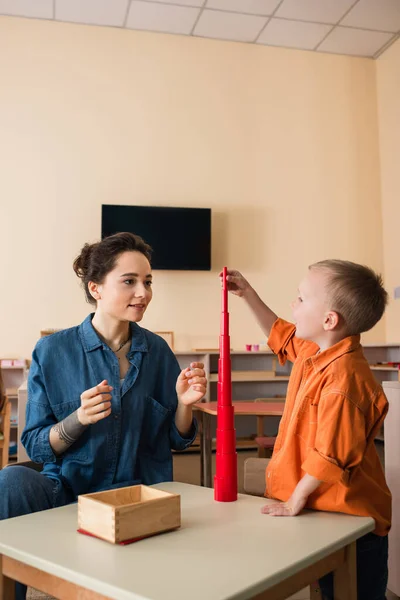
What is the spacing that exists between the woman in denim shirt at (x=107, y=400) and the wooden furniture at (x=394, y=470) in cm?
72

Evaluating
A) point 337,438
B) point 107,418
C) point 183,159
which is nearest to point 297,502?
point 337,438

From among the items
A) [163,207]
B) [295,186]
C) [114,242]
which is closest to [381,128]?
[295,186]

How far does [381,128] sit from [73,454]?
5.46 m

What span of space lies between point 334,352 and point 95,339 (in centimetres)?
62

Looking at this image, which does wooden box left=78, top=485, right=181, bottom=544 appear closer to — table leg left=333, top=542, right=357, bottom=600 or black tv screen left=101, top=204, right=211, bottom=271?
table leg left=333, top=542, right=357, bottom=600

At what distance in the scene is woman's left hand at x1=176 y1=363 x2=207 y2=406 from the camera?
135 cm

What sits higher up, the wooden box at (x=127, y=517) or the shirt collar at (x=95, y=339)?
the shirt collar at (x=95, y=339)

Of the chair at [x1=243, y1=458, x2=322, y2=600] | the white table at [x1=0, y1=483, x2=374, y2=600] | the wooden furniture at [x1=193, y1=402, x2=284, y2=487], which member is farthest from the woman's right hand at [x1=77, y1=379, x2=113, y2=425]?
the wooden furniture at [x1=193, y1=402, x2=284, y2=487]

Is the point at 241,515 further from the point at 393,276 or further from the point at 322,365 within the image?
the point at 393,276

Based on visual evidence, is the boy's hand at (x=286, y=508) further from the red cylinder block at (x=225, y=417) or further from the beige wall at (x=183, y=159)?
the beige wall at (x=183, y=159)

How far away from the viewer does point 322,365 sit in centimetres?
126

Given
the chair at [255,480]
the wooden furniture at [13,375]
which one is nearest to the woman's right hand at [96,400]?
the chair at [255,480]

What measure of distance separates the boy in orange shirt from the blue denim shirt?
34 cm

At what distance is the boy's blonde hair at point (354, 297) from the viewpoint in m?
1.33
